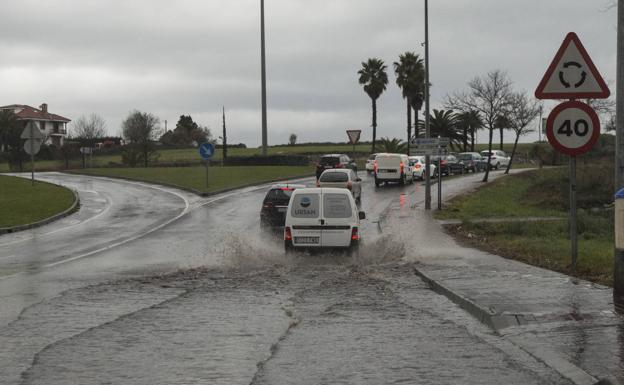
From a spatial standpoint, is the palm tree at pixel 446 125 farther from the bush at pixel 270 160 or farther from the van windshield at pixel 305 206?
the van windshield at pixel 305 206

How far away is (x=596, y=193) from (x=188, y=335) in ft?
116

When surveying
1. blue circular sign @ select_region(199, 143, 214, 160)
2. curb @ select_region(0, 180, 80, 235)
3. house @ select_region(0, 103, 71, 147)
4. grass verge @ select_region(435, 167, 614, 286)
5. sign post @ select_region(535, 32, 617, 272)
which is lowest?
curb @ select_region(0, 180, 80, 235)

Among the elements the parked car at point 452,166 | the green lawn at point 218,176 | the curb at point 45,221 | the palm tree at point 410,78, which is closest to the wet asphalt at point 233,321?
the curb at point 45,221

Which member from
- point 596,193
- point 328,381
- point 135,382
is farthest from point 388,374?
point 596,193

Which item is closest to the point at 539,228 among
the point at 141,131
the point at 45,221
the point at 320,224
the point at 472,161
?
the point at 320,224

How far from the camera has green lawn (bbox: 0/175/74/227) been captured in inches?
1159

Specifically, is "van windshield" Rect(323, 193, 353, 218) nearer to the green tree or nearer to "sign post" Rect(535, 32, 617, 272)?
"sign post" Rect(535, 32, 617, 272)

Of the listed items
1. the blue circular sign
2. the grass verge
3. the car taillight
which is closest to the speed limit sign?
the grass verge

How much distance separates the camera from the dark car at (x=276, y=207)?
80.0 feet

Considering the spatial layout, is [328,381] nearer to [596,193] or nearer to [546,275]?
[546,275]

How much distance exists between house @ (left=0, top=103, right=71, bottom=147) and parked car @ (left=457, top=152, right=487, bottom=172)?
283 feet

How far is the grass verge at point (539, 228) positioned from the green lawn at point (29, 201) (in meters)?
15.4

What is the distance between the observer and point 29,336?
8508 mm

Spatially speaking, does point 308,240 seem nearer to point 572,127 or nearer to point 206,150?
point 572,127
